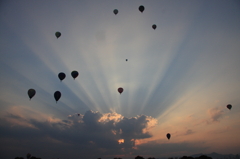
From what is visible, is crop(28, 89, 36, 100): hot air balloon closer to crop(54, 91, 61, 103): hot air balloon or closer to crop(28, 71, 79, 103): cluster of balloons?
crop(28, 71, 79, 103): cluster of balloons

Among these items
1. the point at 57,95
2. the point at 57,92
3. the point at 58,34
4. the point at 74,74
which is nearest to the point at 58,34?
the point at 58,34

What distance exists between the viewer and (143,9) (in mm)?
60406

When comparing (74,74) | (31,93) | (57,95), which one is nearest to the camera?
(31,93)

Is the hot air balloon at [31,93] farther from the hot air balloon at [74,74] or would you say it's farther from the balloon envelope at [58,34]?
the balloon envelope at [58,34]

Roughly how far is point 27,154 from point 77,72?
77408 millimetres

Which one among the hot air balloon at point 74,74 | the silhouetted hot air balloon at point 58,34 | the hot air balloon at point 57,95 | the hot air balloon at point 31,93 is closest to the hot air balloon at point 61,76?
the hot air balloon at point 74,74

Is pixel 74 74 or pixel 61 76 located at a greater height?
pixel 74 74

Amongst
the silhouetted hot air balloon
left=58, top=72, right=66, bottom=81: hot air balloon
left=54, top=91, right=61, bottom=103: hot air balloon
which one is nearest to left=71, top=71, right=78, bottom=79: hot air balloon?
left=58, top=72, right=66, bottom=81: hot air balloon

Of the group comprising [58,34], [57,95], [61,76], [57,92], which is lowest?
[57,95]

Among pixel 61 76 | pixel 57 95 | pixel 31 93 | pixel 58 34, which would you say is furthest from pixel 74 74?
pixel 58 34

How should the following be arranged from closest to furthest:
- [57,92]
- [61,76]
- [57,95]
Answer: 1. [57,95]
2. [57,92]
3. [61,76]

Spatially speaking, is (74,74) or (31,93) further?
(74,74)

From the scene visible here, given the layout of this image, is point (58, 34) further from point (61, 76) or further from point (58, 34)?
point (61, 76)

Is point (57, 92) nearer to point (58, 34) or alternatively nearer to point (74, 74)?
point (74, 74)
